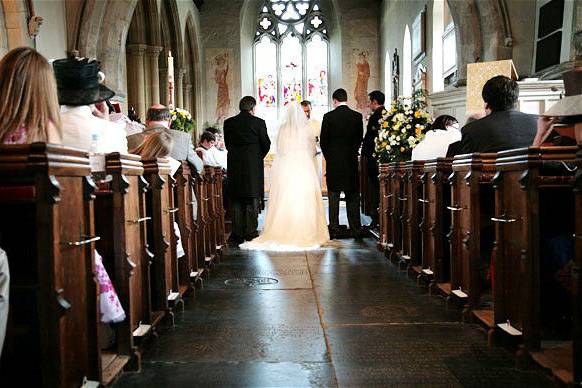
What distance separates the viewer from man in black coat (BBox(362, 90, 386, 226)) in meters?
8.41

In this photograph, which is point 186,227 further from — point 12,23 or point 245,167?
point 12,23

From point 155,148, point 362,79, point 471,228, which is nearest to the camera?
point 471,228

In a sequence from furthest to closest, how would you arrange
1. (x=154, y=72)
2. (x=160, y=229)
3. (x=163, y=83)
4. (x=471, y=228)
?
(x=163, y=83)
(x=154, y=72)
(x=160, y=229)
(x=471, y=228)

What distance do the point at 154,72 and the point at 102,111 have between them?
408 inches

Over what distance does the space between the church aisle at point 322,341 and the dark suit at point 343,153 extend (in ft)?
9.77

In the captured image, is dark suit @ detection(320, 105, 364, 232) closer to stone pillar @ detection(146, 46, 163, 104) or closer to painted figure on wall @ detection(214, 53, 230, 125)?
stone pillar @ detection(146, 46, 163, 104)

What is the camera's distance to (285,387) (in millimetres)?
2615

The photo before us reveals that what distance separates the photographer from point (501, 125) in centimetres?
380

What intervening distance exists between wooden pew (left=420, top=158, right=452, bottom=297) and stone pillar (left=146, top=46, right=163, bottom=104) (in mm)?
10428

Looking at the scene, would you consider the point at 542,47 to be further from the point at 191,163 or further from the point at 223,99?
the point at 223,99

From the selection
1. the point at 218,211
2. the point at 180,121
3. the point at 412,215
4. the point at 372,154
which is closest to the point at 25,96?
the point at 412,215

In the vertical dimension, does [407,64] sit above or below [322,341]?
above

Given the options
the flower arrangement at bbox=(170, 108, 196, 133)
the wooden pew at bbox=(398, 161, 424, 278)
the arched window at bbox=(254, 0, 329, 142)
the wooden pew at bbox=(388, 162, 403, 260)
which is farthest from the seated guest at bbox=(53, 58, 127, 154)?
the arched window at bbox=(254, 0, 329, 142)

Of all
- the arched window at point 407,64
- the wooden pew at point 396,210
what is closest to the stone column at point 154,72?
the arched window at point 407,64
